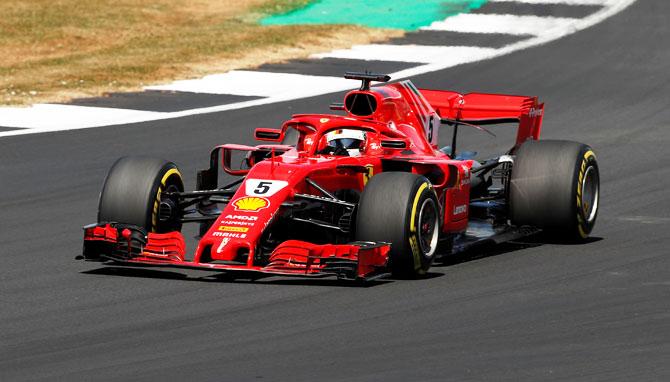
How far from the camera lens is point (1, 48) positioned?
24.9 m

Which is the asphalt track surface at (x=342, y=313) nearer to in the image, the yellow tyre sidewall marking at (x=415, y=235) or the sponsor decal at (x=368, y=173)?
the yellow tyre sidewall marking at (x=415, y=235)

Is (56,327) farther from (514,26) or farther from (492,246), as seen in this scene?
(514,26)

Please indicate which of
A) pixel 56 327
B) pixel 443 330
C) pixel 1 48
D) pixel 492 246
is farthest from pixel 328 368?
pixel 1 48

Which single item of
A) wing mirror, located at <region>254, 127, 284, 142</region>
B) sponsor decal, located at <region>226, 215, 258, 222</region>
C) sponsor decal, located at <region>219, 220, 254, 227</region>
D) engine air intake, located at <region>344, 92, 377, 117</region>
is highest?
engine air intake, located at <region>344, 92, 377, 117</region>

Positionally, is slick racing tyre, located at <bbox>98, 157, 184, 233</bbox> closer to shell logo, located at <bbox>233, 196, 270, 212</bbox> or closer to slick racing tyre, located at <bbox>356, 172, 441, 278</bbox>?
shell logo, located at <bbox>233, 196, 270, 212</bbox>

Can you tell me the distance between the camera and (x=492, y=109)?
1360 centimetres

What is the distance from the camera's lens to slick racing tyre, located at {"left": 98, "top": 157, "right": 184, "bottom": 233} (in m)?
11.3

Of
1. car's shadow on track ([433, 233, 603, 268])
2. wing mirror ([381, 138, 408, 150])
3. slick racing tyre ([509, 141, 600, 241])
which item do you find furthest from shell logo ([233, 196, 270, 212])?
slick racing tyre ([509, 141, 600, 241])

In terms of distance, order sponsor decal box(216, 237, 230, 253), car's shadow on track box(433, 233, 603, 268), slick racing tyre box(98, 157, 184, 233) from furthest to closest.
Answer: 1. car's shadow on track box(433, 233, 603, 268)
2. slick racing tyre box(98, 157, 184, 233)
3. sponsor decal box(216, 237, 230, 253)

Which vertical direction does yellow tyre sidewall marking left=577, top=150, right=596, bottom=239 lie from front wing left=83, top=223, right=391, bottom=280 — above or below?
above

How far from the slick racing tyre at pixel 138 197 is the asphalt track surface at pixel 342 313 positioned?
0.46 m

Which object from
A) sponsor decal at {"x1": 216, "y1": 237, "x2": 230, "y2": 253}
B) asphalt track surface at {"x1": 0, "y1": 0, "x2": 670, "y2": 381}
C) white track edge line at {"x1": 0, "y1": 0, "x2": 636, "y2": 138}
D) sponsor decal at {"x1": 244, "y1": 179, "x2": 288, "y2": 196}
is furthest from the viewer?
white track edge line at {"x1": 0, "y1": 0, "x2": 636, "y2": 138}

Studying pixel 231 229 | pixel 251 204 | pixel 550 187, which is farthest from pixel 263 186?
pixel 550 187

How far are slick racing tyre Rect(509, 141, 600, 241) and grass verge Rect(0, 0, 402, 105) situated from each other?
965 centimetres
